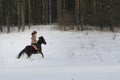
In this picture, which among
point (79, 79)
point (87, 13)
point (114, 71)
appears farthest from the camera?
point (87, 13)

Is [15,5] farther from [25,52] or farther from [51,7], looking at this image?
[25,52]

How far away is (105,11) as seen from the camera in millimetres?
43344

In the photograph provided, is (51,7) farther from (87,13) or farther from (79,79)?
(79,79)

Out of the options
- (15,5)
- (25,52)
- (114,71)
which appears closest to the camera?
(114,71)

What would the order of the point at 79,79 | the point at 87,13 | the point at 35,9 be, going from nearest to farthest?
the point at 79,79 → the point at 87,13 → the point at 35,9

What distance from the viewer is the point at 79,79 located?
9.38 meters

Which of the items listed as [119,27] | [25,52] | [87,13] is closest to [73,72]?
[25,52]

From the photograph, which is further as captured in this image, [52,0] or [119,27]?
[52,0]

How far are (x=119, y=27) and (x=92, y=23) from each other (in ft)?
11.0

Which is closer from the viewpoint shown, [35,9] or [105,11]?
[105,11]

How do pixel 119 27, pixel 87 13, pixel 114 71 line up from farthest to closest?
pixel 87 13 < pixel 119 27 < pixel 114 71

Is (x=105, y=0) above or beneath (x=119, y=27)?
above

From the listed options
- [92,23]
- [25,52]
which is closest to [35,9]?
[92,23]

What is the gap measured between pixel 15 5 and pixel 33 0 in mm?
8150
